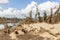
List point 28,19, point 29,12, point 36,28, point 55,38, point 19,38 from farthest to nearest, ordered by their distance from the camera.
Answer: point 29,12, point 28,19, point 36,28, point 19,38, point 55,38

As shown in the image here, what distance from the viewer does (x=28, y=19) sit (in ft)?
45.8

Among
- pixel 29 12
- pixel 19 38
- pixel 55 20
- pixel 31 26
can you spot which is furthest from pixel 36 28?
pixel 29 12

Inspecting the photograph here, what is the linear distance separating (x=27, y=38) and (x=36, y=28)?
1181 millimetres

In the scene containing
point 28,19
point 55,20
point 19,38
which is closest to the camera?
point 19,38

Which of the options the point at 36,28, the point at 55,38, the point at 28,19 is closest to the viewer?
the point at 55,38

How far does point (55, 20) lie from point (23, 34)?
298 cm

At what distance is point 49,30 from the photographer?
10602 mm

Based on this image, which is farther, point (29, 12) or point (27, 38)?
point (29, 12)

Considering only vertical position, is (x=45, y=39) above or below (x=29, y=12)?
below

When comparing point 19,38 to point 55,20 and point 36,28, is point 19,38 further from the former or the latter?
point 55,20

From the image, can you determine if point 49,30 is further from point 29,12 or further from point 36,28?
point 29,12

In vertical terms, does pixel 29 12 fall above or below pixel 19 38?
above

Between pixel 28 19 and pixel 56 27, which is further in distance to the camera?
pixel 28 19

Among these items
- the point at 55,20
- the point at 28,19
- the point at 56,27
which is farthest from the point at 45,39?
the point at 28,19
